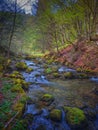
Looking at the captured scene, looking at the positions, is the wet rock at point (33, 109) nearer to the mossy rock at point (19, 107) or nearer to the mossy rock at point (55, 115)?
the mossy rock at point (19, 107)

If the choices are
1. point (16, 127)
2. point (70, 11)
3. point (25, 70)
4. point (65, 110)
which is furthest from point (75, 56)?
point (16, 127)

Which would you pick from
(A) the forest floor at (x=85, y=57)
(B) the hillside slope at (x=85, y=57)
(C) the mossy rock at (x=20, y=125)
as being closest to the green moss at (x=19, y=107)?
(C) the mossy rock at (x=20, y=125)

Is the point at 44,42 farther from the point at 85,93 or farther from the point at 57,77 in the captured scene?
the point at 85,93

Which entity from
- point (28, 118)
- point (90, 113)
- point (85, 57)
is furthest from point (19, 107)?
point (85, 57)

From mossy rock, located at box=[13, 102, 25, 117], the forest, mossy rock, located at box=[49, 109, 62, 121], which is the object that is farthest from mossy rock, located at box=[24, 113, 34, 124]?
mossy rock, located at box=[49, 109, 62, 121]

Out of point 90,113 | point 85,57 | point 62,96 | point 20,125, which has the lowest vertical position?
point 90,113

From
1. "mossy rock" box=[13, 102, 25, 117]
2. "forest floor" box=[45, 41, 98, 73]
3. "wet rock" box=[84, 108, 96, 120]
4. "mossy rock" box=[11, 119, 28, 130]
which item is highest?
"forest floor" box=[45, 41, 98, 73]

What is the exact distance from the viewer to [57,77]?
13602 mm

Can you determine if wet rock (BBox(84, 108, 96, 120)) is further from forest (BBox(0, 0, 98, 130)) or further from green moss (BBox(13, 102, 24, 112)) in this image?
green moss (BBox(13, 102, 24, 112))

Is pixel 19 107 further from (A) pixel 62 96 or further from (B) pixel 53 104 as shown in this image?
(A) pixel 62 96

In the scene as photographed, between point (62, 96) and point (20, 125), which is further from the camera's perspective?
point (62, 96)

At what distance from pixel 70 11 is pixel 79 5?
4.29ft

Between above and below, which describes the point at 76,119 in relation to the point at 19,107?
below

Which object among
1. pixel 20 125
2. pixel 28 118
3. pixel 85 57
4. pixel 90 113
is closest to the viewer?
pixel 20 125
